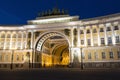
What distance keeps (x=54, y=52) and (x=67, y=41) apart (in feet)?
61.3

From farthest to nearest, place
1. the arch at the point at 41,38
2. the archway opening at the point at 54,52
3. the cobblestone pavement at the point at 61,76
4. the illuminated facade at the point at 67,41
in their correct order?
the archway opening at the point at 54,52 < the arch at the point at 41,38 < the illuminated facade at the point at 67,41 < the cobblestone pavement at the point at 61,76

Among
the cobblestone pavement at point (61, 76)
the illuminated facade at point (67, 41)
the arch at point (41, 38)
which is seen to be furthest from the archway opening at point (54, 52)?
the cobblestone pavement at point (61, 76)

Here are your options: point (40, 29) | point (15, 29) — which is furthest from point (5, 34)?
point (40, 29)

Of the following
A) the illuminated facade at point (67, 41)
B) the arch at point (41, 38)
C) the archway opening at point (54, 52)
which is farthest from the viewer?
the archway opening at point (54, 52)

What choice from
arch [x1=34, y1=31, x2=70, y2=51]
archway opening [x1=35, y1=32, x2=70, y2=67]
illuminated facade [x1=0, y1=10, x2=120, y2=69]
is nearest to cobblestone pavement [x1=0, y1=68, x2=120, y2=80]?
illuminated facade [x1=0, y1=10, x2=120, y2=69]

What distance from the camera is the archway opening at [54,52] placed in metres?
70.0

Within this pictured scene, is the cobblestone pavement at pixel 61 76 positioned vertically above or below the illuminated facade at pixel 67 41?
below

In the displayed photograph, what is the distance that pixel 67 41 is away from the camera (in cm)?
6269

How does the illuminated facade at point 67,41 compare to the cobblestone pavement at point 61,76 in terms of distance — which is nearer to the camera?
the cobblestone pavement at point 61,76

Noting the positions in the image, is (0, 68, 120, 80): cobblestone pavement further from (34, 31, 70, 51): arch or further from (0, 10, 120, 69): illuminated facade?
(34, 31, 70, 51): arch

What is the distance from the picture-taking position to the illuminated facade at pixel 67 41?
173 ft

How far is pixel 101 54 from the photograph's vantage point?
5378 centimetres

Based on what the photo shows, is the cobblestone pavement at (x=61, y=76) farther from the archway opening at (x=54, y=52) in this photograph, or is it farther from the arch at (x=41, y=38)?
the archway opening at (x=54, y=52)

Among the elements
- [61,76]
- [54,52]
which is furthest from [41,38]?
[61,76]
